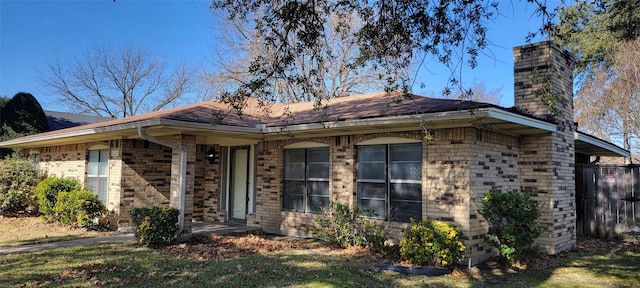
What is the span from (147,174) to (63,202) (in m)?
2.34

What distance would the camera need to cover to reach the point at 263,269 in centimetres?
641

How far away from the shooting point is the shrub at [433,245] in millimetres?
6562

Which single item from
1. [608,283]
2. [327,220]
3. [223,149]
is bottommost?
[608,283]

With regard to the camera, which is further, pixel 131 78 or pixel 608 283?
pixel 131 78

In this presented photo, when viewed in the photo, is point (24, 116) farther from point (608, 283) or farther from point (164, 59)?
point (608, 283)

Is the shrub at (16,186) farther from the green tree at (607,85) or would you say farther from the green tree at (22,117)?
the green tree at (607,85)

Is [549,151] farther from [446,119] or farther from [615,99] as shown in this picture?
[615,99]

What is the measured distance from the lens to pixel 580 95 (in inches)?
910

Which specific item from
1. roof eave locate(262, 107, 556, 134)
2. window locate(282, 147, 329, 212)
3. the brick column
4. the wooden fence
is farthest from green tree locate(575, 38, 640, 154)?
the brick column

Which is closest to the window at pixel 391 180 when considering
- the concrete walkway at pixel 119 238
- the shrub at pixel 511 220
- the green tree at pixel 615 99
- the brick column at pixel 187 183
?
the shrub at pixel 511 220

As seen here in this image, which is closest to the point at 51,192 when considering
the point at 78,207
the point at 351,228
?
the point at 78,207

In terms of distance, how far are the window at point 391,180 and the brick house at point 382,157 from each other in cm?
2

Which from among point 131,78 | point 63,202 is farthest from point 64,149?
point 131,78

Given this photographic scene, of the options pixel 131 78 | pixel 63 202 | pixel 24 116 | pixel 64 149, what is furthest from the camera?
pixel 131 78
